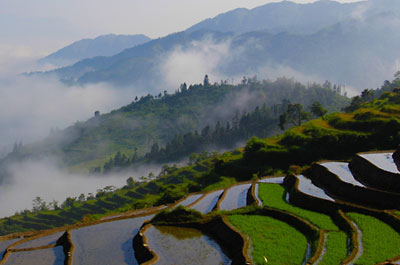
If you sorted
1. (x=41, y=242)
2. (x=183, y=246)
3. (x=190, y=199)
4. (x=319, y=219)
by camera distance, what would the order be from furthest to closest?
(x=190, y=199)
(x=41, y=242)
(x=319, y=219)
(x=183, y=246)

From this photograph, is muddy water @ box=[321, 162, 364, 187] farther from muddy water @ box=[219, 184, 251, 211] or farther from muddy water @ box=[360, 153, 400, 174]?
muddy water @ box=[219, 184, 251, 211]

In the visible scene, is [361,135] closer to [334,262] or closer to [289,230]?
[289,230]

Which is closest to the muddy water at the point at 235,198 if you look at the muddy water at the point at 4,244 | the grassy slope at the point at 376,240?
the grassy slope at the point at 376,240

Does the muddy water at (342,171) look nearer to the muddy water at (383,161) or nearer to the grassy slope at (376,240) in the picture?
the muddy water at (383,161)

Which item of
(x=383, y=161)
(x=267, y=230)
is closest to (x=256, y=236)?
(x=267, y=230)

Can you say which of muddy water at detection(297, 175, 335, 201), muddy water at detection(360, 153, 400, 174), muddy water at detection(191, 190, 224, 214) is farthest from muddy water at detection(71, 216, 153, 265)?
muddy water at detection(360, 153, 400, 174)

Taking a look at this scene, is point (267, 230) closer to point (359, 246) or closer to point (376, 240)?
point (359, 246)

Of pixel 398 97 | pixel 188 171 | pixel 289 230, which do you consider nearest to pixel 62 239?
pixel 289 230
